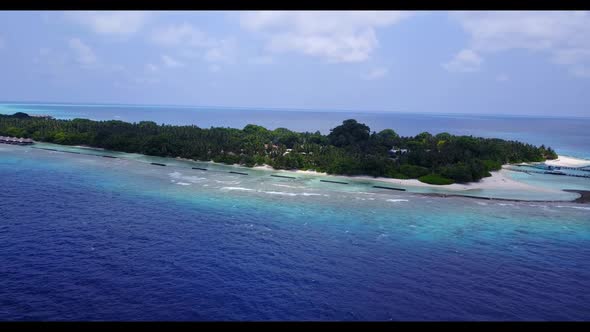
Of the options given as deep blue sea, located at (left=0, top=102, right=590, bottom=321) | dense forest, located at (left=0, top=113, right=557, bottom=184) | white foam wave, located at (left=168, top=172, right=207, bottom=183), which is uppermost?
dense forest, located at (left=0, top=113, right=557, bottom=184)

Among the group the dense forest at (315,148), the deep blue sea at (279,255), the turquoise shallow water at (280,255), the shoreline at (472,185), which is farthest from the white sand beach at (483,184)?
the deep blue sea at (279,255)

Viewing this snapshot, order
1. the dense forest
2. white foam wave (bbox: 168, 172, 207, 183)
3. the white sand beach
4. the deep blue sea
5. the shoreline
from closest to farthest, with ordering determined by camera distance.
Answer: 1. the deep blue sea
2. the shoreline
3. white foam wave (bbox: 168, 172, 207, 183)
4. the white sand beach
5. the dense forest

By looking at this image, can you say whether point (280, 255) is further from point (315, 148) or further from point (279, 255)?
point (315, 148)

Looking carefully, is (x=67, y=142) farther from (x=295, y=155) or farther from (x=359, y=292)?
(x=359, y=292)

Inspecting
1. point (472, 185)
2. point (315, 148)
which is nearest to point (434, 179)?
point (472, 185)

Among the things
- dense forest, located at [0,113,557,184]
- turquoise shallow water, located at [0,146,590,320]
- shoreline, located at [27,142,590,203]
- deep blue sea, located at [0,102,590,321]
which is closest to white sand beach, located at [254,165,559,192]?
shoreline, located at [27,142,590,203]

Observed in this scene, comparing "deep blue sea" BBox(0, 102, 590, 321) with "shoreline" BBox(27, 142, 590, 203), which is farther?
"shoreline" BBox(27, 142, 590, 203)

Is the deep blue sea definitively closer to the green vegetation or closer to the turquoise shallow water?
the turquoise shallow water
